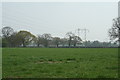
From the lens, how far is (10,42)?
12181 cm

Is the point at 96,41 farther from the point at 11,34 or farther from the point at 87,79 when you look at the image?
the point at 87,79

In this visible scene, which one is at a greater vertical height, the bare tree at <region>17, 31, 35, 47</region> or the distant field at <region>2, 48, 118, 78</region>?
the bare tree at <region>17, 31, 35, 47</region>

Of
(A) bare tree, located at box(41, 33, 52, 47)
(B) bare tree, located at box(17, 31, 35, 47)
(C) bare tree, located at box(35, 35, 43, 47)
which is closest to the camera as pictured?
(B) bare tree, located at box(17, 31, 35, 47)

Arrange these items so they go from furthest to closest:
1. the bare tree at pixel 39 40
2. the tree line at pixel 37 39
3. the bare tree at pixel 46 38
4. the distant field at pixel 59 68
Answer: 1. the bare tree at pixel 46 38
2. the bare tree at pixel 39 40
3. the tree line at pixel 37 39
4. the distant field at pixel 59 68

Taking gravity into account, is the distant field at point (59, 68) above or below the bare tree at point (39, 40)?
below

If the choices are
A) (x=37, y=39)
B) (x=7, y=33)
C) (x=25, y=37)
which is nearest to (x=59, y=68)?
(x=7, y=33)

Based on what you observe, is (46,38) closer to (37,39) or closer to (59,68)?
(37,39)

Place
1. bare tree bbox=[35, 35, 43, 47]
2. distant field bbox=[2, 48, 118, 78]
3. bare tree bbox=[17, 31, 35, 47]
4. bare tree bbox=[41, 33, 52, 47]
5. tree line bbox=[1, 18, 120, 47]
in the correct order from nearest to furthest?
1. distant field bbox=[2, 48, 118, 78]
2. tree line bbox=[1, 18, 120, 47]
3. bare tree bbox=[17, 31, 35, 47]
4. bare tree bbox=[35, 35, 43, 47]
5. bare tree bbox=[41, 33, 52, 47]

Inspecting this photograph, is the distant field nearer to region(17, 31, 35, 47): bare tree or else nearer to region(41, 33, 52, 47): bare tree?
region(17, 31, 35, 47): bare tree

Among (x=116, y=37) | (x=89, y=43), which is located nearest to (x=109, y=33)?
(x=116, y=37)

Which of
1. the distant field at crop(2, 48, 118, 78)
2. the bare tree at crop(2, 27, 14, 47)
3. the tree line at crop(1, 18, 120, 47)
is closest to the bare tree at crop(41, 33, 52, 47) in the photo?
the tree line at crop(1, 18, 120, 47)

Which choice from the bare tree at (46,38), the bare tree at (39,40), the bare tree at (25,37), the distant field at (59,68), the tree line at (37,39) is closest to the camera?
the distant field at (59,68)

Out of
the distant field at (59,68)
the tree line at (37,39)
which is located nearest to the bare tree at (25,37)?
the tree line at (37,39)

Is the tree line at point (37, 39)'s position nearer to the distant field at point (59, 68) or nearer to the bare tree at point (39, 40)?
the bare tree at point (39, 40)
